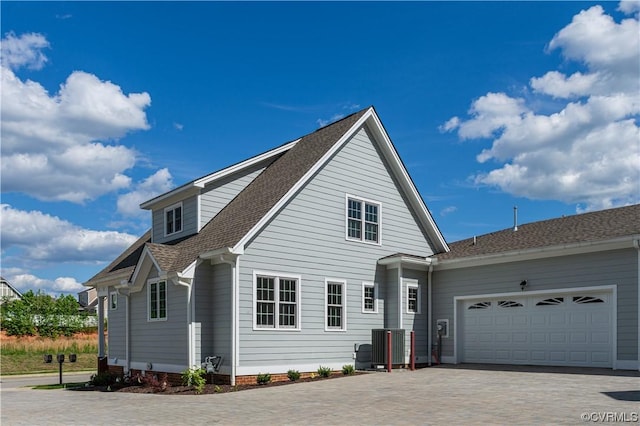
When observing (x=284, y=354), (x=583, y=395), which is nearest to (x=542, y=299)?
(x=583, y=395)

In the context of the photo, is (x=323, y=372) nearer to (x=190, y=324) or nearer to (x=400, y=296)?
(x=400, y=296)

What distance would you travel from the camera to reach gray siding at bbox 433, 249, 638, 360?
1708 cm

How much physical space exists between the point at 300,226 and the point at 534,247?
24.0 feet

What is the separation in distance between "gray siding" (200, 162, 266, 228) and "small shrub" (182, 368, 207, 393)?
541 centimetres

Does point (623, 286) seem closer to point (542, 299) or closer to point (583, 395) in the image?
point (542, 299)

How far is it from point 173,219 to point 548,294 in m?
12.8

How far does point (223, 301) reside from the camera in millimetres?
17609

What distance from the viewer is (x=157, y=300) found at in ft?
64.2

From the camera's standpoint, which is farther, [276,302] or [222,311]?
[276,302]

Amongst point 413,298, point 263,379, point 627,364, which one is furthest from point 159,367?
point 627,364

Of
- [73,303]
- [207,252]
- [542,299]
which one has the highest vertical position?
[207,252]

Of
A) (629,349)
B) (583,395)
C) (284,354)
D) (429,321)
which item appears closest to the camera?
(583,395)

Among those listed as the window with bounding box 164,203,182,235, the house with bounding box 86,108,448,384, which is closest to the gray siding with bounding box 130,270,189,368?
the house with bounding box 86,108,448,384

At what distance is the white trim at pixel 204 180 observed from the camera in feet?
67.1
